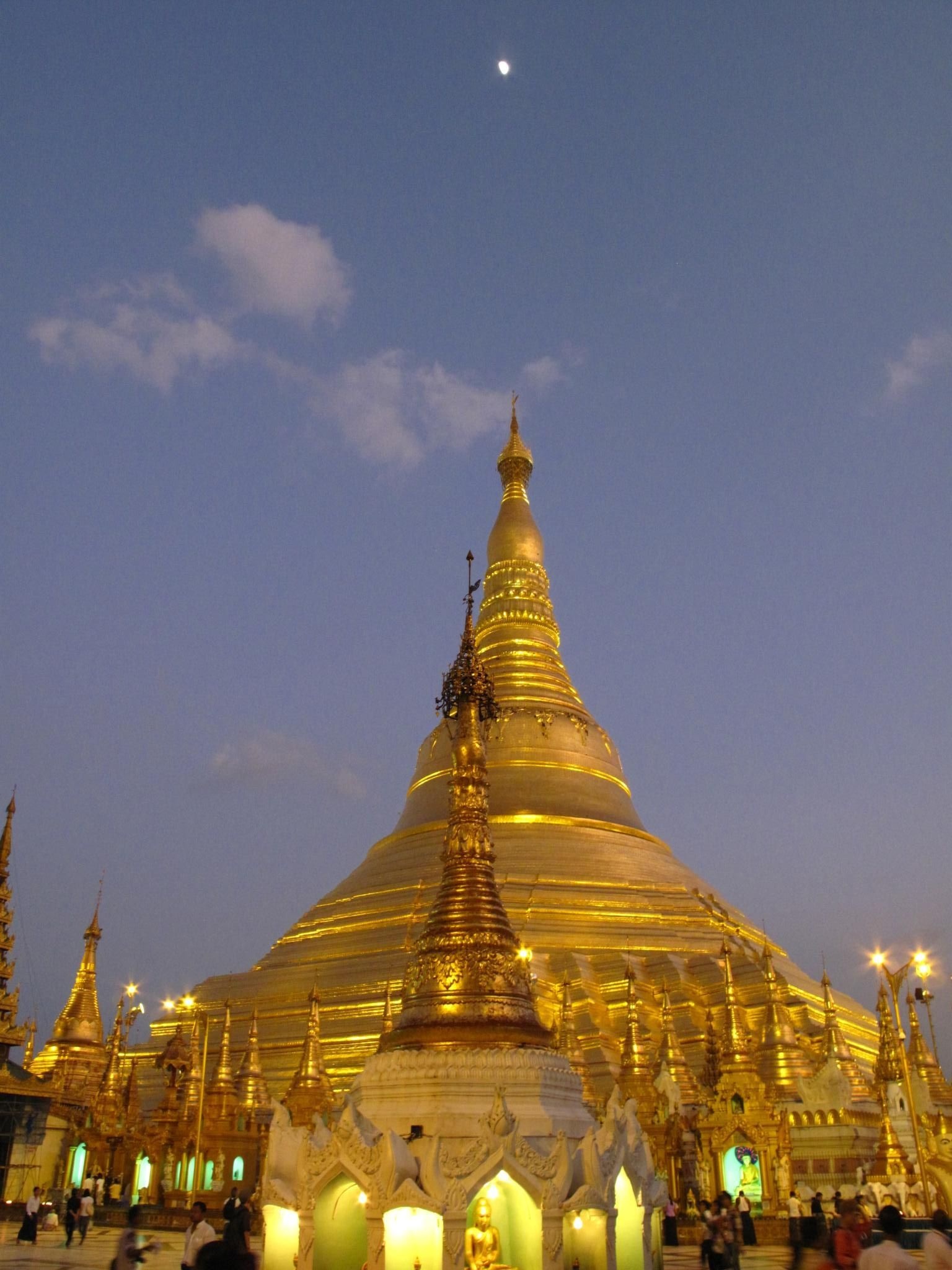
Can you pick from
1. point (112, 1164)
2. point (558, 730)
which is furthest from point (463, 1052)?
point (558, 730)

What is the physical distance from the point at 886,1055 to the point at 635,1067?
16.5 ft

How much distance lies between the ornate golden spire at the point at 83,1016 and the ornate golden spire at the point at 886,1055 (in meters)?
24.3

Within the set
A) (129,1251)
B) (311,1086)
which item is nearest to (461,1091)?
(129,1251)

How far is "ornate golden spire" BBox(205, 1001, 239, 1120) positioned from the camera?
75.5 ft

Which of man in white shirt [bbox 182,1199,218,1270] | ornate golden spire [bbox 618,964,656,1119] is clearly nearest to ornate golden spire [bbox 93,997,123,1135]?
ornate golden spire [bbox 618,964,656,1119]

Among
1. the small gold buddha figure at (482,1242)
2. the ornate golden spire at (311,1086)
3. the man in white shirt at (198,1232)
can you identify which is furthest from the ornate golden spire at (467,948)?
the ornate golden spire at (311,1086)

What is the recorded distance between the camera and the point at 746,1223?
643 inches

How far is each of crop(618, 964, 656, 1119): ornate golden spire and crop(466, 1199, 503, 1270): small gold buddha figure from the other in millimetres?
12361

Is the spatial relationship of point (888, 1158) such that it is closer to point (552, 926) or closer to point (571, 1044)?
point (571, 1044)

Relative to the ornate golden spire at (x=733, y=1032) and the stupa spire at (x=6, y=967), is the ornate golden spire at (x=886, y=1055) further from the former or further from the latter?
the stupa spire at (x=6, y=967)

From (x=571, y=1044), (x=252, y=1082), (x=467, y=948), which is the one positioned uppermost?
(x=571, y=1044)

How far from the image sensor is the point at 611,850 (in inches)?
1312

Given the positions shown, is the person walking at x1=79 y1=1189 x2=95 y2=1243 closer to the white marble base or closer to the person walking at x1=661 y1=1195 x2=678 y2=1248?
the white marble base

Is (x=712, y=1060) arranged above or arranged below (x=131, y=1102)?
above
